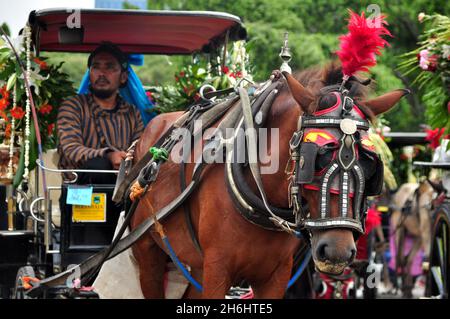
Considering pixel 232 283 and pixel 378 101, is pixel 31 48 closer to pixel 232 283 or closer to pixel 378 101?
pixel 232 283

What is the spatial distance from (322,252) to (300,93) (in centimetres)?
77

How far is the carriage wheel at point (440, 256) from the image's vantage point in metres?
6.88

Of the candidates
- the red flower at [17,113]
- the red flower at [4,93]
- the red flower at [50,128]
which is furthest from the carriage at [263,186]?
the red flower at [50,128]

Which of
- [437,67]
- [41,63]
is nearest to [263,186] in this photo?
[437,67]

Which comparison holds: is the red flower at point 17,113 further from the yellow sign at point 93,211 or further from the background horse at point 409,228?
the background horse at point 409,228

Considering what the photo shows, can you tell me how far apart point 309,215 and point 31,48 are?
134 inches

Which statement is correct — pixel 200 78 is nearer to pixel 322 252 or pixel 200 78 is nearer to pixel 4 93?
pixel 4 93

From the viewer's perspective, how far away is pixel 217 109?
516 centimetres

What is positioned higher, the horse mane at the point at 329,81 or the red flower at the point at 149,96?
the red flower at the point at 149,96

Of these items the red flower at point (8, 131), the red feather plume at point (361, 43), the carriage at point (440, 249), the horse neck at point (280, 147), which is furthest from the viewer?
the carriage at point (440, 249)

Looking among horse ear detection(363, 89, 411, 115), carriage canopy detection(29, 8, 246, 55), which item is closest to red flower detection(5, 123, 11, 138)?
carriage canopy detection(29, 8, 246, 55)

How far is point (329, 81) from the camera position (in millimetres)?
4469

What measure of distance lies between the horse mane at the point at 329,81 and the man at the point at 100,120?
7.05 ft

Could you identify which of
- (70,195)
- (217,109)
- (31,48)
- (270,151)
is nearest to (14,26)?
(31,48)
